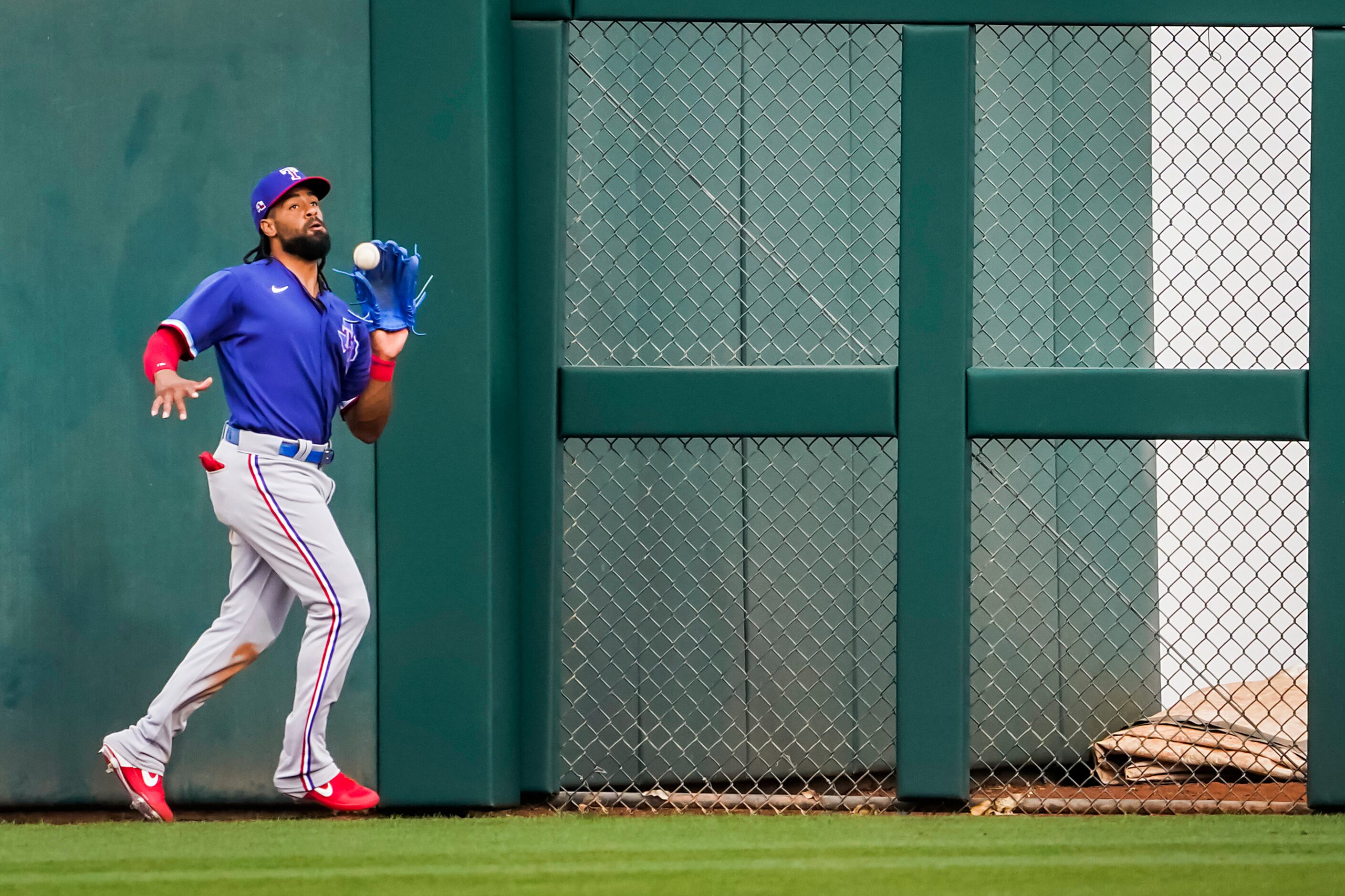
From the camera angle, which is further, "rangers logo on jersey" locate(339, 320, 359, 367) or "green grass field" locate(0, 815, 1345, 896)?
"rangers logo on jersey" locate(339, 320, 359, 367)

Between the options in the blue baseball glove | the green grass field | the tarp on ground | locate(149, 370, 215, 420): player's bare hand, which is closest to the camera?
the green grass field

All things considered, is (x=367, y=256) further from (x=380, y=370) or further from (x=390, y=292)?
(x=380, y=370)

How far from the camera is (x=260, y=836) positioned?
13.4ft

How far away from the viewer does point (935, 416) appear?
467 cm

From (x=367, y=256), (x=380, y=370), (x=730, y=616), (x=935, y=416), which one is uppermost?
(x=367, y=256)

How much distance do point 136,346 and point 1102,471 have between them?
3940 millimetres

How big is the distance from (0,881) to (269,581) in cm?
112

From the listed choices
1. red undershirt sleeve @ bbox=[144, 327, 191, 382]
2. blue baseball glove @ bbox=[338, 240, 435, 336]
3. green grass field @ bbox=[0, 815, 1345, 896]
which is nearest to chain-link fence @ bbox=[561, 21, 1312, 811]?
green grass field @ bbox=[0, 815, 1345, 896]

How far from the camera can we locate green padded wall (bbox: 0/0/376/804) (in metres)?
4.46

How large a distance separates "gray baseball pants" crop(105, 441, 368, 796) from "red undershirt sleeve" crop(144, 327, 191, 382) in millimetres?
315

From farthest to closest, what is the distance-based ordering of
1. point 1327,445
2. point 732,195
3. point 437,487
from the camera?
point 732,195 < point 1327,445 < point 437,487

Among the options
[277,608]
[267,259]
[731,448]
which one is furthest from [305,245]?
[731,448]

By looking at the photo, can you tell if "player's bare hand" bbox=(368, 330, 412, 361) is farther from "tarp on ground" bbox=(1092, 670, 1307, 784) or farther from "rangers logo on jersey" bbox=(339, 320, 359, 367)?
"tarp on ground" bbox=(1092, 670, 1307, 784)

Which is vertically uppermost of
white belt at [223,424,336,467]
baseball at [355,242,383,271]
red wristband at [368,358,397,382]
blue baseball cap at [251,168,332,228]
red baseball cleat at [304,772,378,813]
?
blue baseball cap at [251,168,332,228]
